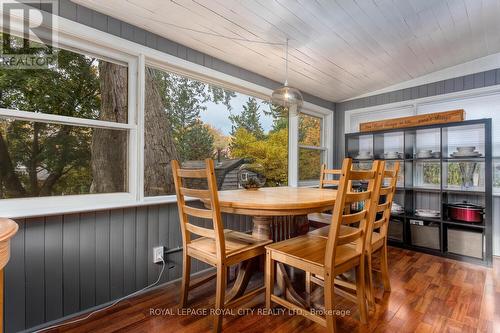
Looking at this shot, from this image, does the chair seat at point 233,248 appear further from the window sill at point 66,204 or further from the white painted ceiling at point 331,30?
the white painted ceiling at point 331,30

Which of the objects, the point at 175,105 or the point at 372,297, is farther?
the point at 175,105

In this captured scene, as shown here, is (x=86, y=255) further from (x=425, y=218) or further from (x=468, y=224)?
(x=468, y=224)

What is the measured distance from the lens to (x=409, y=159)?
133 inches

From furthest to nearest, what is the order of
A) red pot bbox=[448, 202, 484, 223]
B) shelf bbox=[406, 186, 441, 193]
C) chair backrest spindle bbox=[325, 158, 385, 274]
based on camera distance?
1. shelf bbox=[406, 186, 441, 193]
2. red pot bbox=[448, 202, 484, 223]
3. chair backrest spindle bbox=[325, 158, 385, 274]

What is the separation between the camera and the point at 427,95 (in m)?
3.51

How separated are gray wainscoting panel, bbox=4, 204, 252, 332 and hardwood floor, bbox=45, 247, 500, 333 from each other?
0.15 metres

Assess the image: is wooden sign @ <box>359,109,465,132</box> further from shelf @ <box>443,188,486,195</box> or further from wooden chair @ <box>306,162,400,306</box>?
wooden chair @ <box>306,162,400,306</box>

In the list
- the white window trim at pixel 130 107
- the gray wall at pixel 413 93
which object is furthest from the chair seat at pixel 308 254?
the gray wall at pixel 413 93

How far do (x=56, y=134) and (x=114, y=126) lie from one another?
0.38 m

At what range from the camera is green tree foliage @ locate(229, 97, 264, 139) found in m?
3.05

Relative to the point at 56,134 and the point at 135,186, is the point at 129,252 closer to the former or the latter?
the point at 135,186

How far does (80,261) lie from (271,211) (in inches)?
55.3

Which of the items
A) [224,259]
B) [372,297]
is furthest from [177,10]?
[372,297]

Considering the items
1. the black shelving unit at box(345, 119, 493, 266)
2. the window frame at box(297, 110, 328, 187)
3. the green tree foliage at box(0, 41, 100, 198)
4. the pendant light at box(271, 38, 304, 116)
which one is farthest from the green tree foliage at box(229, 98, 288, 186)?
the green tree foliage at box(0, 41, 100, 198)
